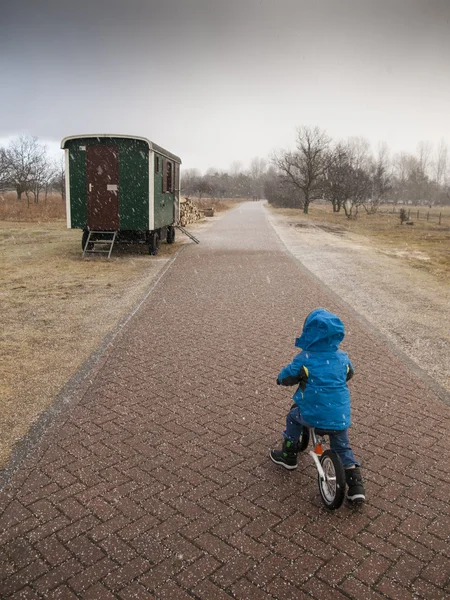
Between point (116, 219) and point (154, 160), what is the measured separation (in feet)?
7.00

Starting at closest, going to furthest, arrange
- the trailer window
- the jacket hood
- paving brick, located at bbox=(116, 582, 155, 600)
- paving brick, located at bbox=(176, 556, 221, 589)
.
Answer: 1. paving brick, located at bbox=(116, 582, 155, 600)
2. paving brick, located at bbox=(176, 556, 221, 589)
3. the jacket hood
4. the trailer window

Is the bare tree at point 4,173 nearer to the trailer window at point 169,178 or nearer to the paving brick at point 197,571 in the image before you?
the trailer window at point 169,178

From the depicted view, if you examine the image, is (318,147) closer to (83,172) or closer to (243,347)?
(83,172)

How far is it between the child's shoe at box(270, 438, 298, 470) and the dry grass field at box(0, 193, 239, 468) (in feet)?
7.37

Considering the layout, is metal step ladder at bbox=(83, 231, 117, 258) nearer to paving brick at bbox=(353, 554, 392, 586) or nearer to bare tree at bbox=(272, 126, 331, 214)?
paving brick at bbox=(353, 554, 392, 586)

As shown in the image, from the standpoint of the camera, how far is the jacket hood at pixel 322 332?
3473 mm

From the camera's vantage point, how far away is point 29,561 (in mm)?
2928

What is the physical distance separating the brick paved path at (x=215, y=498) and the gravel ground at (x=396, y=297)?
99cm

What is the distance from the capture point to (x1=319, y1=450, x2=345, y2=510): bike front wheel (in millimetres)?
3320

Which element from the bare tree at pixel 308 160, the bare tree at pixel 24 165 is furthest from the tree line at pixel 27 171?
the bare tree at pixel 308 160

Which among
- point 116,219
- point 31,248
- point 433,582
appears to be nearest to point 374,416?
point 433,582

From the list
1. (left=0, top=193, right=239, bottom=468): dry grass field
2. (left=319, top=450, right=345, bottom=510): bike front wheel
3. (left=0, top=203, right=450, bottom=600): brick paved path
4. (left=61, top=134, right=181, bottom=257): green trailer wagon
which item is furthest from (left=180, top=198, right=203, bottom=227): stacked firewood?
(left=319, top=450, right=345, bottom=510): bike front wheel

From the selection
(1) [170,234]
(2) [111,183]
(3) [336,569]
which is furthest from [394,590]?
(1) [170,234]

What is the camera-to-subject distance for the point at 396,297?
10727 millimetres
